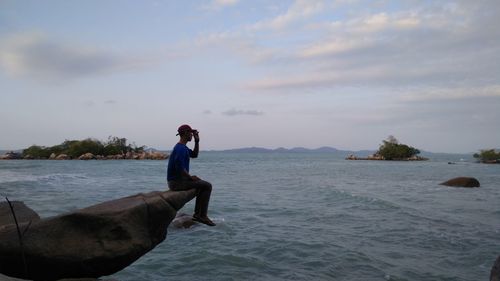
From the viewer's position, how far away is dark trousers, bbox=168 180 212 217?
10.1 meters

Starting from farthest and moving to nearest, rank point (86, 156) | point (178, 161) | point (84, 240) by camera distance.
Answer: point (86, 156) < point (178, 161) < point (84, 240)

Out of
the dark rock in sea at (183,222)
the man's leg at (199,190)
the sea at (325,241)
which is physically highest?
the man's leg at (199,190)

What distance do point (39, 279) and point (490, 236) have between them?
16.6 meters

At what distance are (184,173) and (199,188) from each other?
549mm

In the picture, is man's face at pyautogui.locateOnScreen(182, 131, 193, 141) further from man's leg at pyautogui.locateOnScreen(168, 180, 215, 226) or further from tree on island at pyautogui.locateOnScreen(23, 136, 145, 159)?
tree on island at pyautogui.locateOnScreen(23, 136, 145, 159)

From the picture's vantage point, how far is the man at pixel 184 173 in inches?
394

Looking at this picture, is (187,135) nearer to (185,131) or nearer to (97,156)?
(185,131)

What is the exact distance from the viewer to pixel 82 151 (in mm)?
A: 112938

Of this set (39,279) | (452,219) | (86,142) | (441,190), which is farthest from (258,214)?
(86,142)

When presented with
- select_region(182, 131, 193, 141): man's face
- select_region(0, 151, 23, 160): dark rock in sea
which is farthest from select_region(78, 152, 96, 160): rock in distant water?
select_region(182, 131, 193, 141): man's face

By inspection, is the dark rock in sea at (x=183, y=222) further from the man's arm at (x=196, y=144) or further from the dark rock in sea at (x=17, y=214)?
the dark rock in sea at (x=17, y=214)

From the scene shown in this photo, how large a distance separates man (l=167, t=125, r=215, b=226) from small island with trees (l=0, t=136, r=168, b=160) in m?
108

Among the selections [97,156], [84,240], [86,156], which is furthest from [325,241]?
[97,156]

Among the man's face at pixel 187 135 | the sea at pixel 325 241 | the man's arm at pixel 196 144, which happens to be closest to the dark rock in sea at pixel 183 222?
the sea at pixel 325 241
